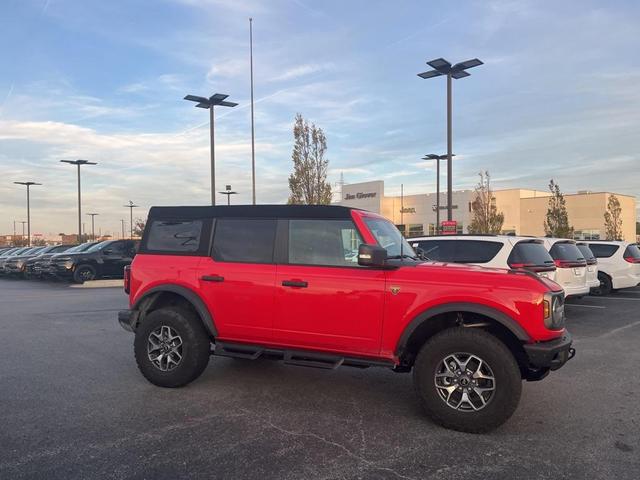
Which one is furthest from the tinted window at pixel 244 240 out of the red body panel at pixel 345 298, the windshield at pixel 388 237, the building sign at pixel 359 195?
the building sign at pixel 359 195

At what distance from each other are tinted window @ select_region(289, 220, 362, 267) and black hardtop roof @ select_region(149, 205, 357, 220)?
0.08 metres

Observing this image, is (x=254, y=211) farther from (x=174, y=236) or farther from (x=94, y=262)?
(x=94, y=262)

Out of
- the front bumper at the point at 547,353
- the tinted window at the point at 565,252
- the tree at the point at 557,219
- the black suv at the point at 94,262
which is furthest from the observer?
the tree at the point at 557,219

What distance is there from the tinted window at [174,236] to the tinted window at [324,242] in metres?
1.14

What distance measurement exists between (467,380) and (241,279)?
2.38m

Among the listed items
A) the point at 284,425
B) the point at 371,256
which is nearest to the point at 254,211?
the point at 371,256

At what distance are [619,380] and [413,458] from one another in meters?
3.44

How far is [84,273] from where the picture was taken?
19688 mm

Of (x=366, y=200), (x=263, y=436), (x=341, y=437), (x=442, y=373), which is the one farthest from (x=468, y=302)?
(x=366, y=200)

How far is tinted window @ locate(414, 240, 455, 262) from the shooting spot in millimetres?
9820

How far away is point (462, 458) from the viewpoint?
157 inches

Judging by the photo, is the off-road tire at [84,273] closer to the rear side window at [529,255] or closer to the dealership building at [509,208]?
the rear side window at [529,255]

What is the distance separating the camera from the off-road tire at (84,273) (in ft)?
64.1

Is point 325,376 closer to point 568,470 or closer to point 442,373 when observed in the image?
point 442,373
